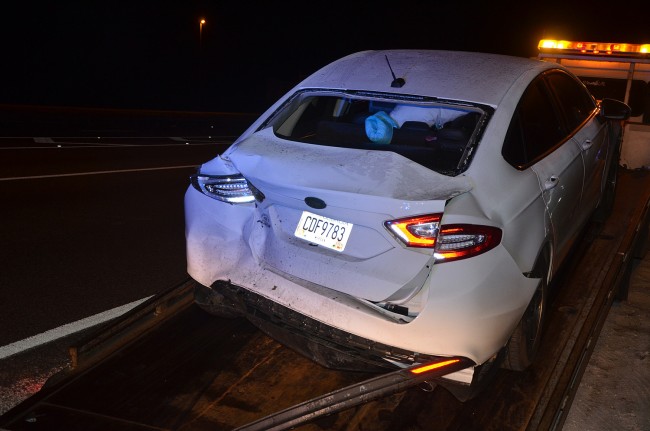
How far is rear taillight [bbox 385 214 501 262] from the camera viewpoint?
9.46ft

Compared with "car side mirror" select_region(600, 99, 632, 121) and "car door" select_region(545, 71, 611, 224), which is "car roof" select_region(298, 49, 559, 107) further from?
"car side mirror" select_region(600, 99, 632, 121)

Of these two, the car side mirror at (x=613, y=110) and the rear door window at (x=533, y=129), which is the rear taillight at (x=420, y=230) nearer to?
the rear door window at (x=533, y=129)

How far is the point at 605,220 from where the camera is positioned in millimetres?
6430

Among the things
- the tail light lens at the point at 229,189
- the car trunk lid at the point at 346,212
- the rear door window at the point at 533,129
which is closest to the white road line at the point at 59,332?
the tail light lens at the point at 229,189

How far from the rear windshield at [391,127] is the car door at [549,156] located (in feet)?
0.87

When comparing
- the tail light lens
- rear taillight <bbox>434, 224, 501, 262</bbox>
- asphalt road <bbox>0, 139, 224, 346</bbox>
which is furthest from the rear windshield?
asphalt road <bbox>0, 139, 224, 346</bbox>

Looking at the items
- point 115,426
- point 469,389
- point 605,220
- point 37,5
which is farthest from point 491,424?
point 37,5

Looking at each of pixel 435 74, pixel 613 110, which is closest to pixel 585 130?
pixel 613 110

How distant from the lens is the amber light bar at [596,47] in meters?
9.51

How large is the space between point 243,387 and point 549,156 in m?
2.19

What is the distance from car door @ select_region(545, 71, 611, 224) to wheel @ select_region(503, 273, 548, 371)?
1127 millimetres

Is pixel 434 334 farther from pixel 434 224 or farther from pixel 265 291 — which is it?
pixel 265 291

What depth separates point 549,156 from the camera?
154 inches

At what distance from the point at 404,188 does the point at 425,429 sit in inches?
47.4
